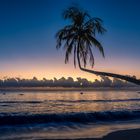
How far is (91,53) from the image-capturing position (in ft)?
52.7

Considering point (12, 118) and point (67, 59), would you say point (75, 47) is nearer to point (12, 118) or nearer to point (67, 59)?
point (67, 59)

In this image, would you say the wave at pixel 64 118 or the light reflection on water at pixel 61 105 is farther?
the light reflection on water at pixel 61 105

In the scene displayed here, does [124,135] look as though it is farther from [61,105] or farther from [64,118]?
[61,105]

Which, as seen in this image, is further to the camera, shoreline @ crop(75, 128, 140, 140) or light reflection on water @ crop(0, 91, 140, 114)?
light reflection on water @ crop(0, 91, 140, 114)

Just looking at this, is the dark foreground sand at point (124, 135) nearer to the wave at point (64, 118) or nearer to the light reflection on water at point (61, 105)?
the wave at point (64, 118)

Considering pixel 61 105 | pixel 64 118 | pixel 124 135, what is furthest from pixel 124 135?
pixel 61 105

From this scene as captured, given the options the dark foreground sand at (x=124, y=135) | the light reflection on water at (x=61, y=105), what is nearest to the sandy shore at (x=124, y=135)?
the dark foreground sand at (x=124, y=135)

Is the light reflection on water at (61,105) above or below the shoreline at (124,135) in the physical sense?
above

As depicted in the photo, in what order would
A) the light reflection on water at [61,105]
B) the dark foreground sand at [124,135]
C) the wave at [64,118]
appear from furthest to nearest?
1. the light reflection on water at [61,105]
2. the wave at [64,118]
3. the dark foreground sand at [124,135]

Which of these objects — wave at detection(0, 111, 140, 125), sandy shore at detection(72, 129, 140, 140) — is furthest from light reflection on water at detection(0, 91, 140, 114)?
sandy shore at detection(72, 129, 140, 140)

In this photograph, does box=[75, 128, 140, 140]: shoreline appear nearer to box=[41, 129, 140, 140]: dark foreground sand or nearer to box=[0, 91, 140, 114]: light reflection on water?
box=[41, 129, 140, 140]: dark foreground sand

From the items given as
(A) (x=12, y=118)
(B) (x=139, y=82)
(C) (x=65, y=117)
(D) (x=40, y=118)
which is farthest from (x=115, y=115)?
(B) (x=139, y=82)

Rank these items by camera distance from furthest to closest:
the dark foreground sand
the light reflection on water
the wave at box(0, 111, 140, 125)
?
the light reflection on water, the wave at box(0, 111, 140, 125), the dark foreground sand

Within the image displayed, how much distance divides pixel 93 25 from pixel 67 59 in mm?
2144
